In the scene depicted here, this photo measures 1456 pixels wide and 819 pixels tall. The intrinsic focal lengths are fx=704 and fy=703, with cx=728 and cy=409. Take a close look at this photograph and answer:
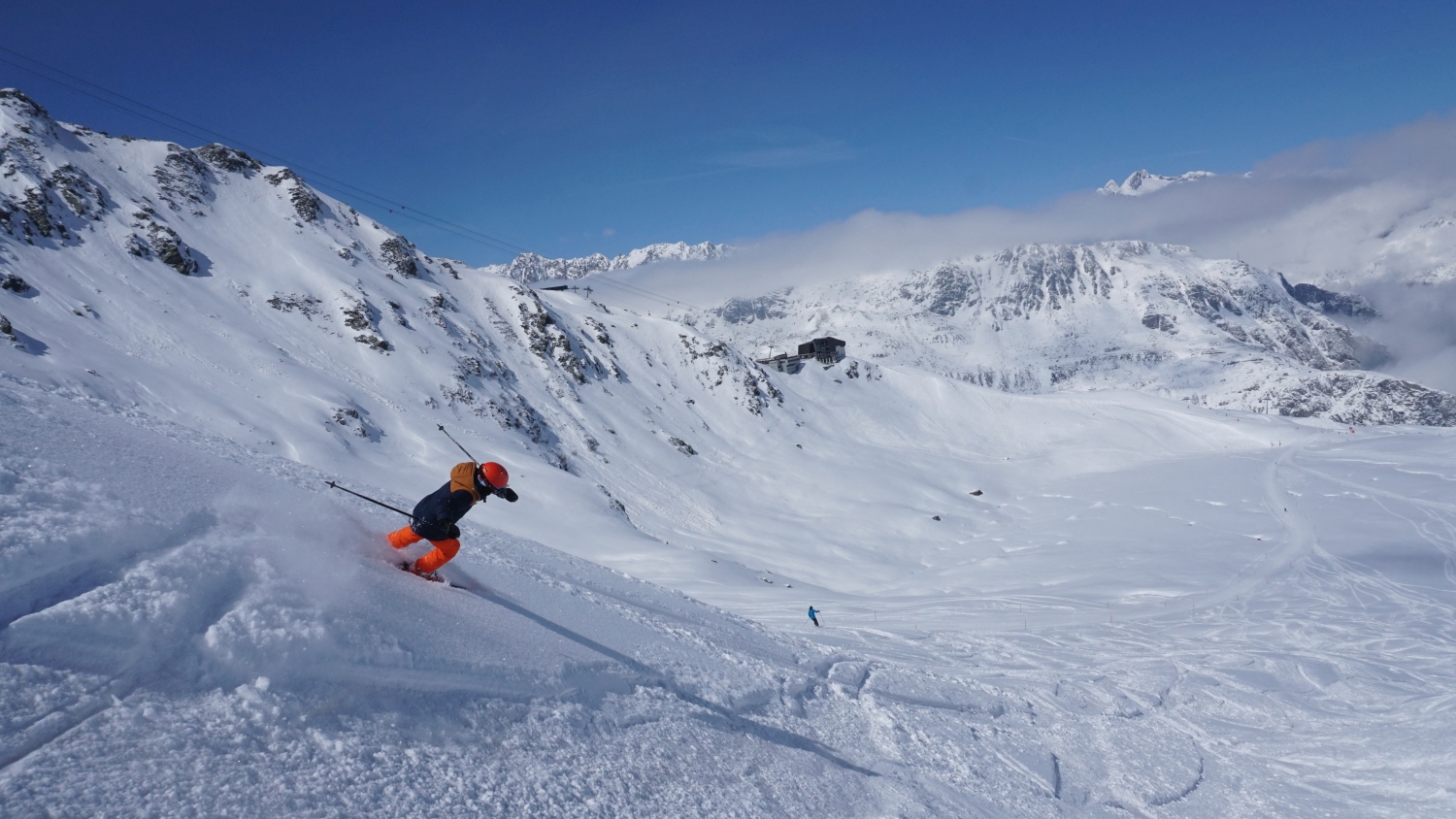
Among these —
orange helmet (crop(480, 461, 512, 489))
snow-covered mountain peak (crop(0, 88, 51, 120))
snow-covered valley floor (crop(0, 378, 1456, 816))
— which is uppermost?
snow-covered mountain peak (crop(0, 88, 51, 120))

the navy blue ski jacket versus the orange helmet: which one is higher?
the orange helmet

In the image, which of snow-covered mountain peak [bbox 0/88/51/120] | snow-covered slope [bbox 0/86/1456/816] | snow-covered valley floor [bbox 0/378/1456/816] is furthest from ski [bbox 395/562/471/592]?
snow-covered mountain peak [bbox 0/88/51/120]

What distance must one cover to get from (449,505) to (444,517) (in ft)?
0.58

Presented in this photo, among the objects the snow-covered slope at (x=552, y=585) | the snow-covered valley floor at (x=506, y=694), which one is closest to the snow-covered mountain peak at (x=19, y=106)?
the snow-covered slope at (x=552, y=585)

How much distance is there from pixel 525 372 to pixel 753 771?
196 feet

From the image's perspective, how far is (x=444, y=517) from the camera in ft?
24.9

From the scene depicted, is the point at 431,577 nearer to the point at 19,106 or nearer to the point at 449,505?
the point at 449,505

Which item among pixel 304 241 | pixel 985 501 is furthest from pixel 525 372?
pixel 985 501

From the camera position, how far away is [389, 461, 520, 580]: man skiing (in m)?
7.41

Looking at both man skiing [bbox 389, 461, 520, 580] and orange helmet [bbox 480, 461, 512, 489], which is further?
orange helmet [bbox 480, 461, 512, 489]

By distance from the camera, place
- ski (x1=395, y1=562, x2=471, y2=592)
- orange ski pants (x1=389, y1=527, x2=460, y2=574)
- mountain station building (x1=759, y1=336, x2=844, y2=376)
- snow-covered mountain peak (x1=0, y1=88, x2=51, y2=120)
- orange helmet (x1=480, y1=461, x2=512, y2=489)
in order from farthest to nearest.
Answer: mountain station building (x1=759, y1=336, x2=844, y2=376) < snow-covered mountain peak (x1=0, y1=88, x2=51, y2=120) < orange helmet (x1=480, y1=461, x2=512, y2=489) < orange ski pants (x1=389, y1=527, x2=460, y2=574) < ski (x1=395, y1=562, x2=471, y2=592)

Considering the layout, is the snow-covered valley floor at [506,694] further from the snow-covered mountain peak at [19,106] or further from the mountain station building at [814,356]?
the mountain station building at [814,356]

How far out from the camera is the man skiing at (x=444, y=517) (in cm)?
741

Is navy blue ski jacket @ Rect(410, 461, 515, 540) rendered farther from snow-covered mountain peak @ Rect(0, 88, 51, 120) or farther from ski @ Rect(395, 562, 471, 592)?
snow-covered mountain peak @ Rect(0, 88, 51, 120)
